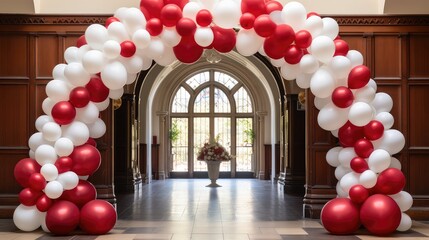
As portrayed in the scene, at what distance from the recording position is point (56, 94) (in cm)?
761

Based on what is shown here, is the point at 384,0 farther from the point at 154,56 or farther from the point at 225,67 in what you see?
the point at 225,67

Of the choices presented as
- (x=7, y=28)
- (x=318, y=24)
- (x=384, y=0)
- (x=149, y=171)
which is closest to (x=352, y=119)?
(x=318, y=24)

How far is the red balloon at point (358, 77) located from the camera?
7539 mm

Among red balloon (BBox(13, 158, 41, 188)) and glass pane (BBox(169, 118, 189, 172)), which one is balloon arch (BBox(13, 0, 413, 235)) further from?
glass pane (BBox(169, 118, 189, 172))

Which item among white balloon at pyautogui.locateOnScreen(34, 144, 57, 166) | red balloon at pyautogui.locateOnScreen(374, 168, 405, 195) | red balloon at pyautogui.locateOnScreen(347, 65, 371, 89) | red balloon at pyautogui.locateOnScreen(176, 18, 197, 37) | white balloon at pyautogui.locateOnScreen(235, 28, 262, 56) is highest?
red balloon at pyautogui.locateOnScreen(176, 18, 197, 37)

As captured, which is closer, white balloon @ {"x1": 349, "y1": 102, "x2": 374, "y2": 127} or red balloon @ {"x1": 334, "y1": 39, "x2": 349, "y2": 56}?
white balloon @ {"x1": 349, "y1": 102, "x2": 374, "y2": 127}

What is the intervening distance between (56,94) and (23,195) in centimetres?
122

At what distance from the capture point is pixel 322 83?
7.55 meters

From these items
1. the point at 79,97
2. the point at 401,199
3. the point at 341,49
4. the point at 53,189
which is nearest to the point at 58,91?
the point at 79,97

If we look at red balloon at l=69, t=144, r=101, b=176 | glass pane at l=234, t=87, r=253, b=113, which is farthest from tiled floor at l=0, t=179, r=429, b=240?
glass pane at l=234, t=87, r=253, b=113

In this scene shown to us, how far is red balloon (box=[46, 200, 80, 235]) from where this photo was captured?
7.34 meters

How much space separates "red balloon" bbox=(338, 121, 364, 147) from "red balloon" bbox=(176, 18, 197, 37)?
7.01 feet

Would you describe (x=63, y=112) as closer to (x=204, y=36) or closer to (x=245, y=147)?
(x=204, y=36)

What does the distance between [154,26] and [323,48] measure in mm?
1970
